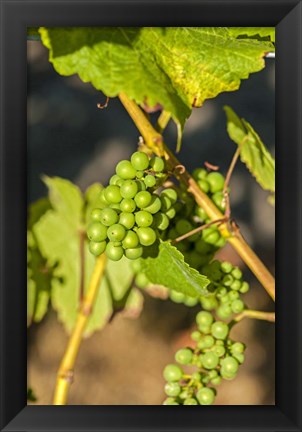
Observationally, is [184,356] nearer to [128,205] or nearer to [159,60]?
[128,205]

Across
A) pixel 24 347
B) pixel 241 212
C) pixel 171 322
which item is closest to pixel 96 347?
pixel 171 322

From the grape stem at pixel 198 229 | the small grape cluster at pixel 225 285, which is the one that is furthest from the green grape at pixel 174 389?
the grape stem at pixel 198 229

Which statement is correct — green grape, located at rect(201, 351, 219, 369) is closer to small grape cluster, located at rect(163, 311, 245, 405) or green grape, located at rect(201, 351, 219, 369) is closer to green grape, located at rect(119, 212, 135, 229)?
small grape cluster, located at rect(163, 311, 245, 405)

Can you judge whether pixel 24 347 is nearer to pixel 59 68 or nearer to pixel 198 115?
pixel 59 68

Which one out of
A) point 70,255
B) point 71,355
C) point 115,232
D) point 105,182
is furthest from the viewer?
point 105,182

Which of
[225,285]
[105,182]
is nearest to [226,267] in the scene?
[225,285]

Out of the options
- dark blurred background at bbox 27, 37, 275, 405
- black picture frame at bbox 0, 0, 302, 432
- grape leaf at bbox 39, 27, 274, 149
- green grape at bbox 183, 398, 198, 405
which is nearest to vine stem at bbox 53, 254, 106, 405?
black picture frame at bbox 0, 0, 302, 432

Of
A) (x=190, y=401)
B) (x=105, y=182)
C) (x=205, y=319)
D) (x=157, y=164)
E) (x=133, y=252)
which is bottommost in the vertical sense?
(x=190, y=401)
